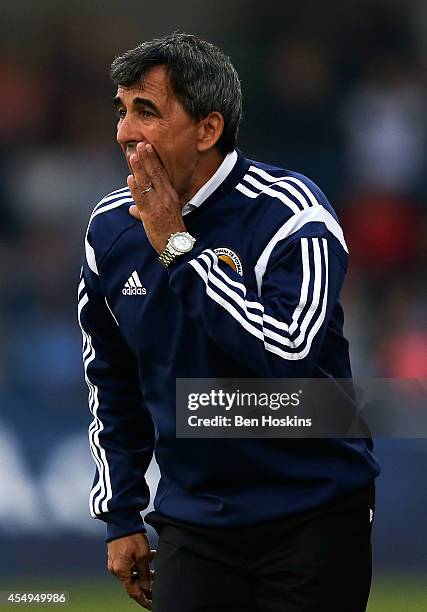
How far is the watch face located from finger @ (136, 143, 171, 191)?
0.47 feet

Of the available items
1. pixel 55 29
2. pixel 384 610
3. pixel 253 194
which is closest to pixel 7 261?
pixel 55 29

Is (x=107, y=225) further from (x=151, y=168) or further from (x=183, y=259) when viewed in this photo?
(x=183, y=259)

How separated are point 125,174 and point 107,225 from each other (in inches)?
163

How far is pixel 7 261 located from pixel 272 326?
4.52 meters

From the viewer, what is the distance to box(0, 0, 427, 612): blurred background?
6281 mm

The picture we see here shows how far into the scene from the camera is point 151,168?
9.49ft

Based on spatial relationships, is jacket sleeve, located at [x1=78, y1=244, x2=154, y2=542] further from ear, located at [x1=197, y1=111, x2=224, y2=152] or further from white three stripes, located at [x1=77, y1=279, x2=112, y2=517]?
ear, located at [x1=197, y1=111, x2=224, y2=152]

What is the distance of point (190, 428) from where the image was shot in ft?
9.94

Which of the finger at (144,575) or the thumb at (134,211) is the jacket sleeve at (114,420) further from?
the thumb at (134,211)

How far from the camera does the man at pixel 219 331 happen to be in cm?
283

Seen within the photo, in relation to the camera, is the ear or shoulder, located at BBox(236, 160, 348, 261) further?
the ear

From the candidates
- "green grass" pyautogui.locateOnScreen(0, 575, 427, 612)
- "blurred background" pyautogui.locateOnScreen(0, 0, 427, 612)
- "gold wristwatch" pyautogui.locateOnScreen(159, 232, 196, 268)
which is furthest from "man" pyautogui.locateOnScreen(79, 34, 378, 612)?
"blurred background" pyautogui.locateOnScreen(0, 0, 427, 612)

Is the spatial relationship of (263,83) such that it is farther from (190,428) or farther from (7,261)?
(190,428)

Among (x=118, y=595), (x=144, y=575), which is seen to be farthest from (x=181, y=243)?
(x=118, y=595)
